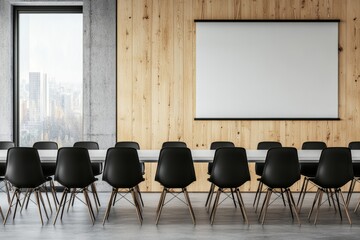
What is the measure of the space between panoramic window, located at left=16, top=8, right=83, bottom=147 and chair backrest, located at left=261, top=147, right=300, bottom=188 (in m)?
4.15

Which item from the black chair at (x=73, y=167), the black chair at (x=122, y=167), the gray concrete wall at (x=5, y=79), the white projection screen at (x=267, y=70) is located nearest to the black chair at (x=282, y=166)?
the black chair at (x=122, y=167)

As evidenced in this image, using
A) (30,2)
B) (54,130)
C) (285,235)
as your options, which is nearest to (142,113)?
(54,130)

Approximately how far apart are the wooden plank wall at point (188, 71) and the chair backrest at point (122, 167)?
102 inches

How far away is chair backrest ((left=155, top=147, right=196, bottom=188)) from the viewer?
206 inches

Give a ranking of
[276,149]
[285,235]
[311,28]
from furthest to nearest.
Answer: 1. [311,28]
2. [276,149]
3. [285,235]

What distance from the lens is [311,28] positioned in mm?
7871

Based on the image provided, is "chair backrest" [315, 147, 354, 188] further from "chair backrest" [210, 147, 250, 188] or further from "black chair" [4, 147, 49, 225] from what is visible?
"black chair" [4, 147, 49, 225]

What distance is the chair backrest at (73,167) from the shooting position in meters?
5.21

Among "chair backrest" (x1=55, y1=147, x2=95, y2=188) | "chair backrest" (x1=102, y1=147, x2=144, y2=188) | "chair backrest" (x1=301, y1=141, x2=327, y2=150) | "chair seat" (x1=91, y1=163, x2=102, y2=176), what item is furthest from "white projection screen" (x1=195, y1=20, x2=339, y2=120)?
"chair backrest" (x1=55, y1=147, x2=95, y2=188)

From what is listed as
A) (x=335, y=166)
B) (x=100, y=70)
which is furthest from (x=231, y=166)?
(x=100, y=70)

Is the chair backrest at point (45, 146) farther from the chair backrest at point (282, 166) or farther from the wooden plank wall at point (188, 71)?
the chair backrest at point (282, 166)

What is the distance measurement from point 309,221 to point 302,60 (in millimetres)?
3327

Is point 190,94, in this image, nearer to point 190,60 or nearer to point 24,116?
point 190,60

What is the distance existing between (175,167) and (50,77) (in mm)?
4005
